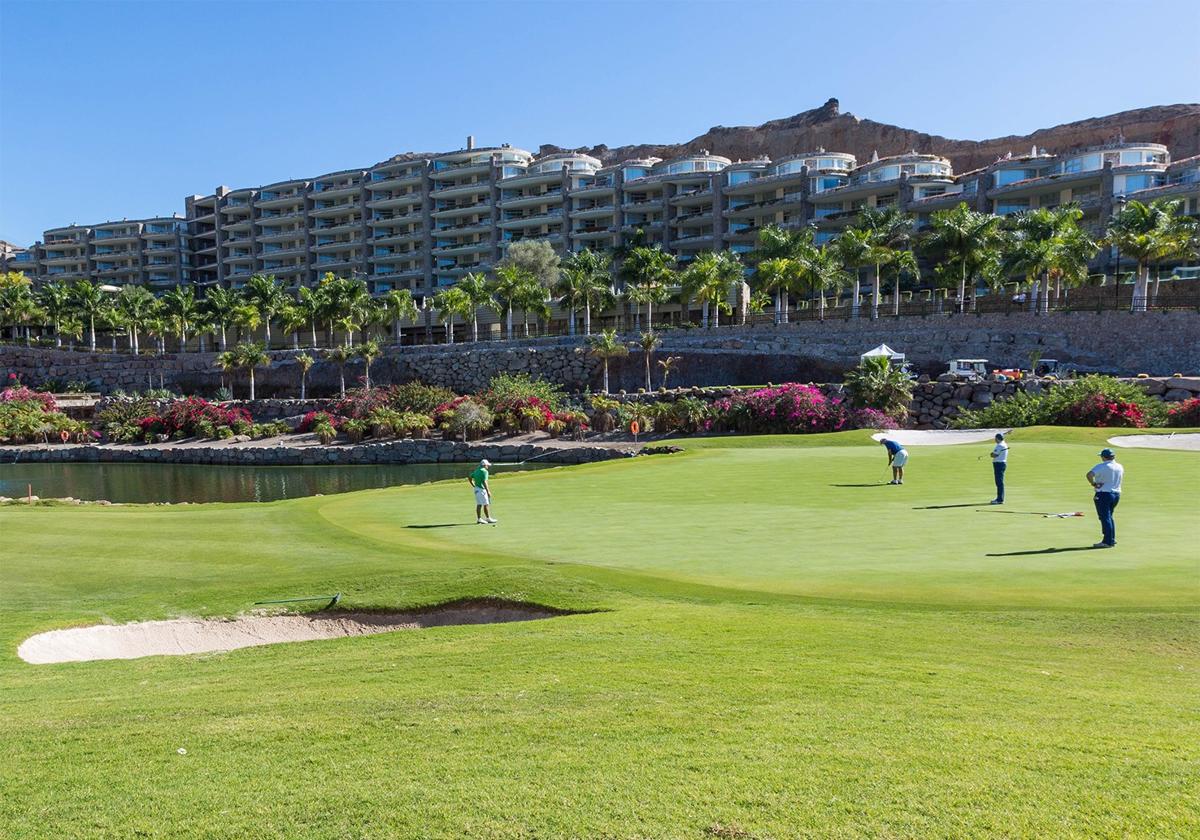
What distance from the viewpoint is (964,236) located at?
64.3 meters

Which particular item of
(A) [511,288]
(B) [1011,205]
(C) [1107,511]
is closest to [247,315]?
(A) [511,288]

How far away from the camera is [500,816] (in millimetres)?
5473

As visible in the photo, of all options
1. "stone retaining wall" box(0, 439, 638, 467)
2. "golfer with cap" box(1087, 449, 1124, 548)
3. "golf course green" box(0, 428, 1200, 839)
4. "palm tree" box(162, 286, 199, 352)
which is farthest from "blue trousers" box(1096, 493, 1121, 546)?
"palm tree" box(162, 286, 199, 352)

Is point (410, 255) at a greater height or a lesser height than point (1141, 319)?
greater

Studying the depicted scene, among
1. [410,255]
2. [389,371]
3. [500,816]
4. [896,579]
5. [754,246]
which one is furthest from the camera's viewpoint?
[410,255]

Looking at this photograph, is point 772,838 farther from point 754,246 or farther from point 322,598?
point 754,246

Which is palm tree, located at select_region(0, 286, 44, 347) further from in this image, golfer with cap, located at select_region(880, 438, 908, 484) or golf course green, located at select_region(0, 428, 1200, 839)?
golfer with cap, located at select_region(880, 438, 908, 484)

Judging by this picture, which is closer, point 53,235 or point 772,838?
point 772,838

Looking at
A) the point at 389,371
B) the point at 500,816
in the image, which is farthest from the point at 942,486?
the point at 389,371

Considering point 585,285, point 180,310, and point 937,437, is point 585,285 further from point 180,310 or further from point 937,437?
point 180,310

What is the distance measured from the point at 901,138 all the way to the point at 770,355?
356ft

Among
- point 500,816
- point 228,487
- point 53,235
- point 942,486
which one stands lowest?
point 228,487

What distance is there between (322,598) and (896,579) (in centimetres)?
934

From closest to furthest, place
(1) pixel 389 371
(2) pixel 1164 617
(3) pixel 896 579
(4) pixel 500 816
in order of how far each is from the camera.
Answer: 1. (4) pixel 500 816
2. (2) pixel 1164 617
3. (3) pixel 896 579
4. (1) pixel 389 371
